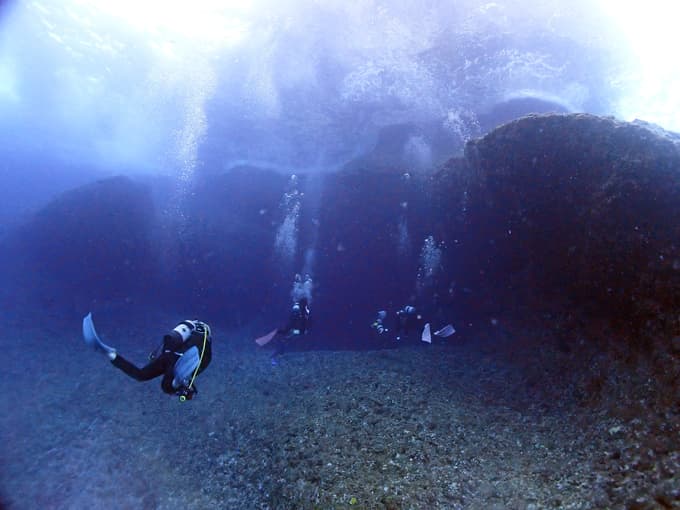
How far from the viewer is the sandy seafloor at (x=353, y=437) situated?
513 centimetres

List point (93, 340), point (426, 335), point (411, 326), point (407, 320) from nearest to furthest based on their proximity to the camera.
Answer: point (93, 340)
point (426, 335)
point (407, 320)
point (411, 326)

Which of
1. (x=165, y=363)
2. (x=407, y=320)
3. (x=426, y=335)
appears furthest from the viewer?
(x=407, y=320)

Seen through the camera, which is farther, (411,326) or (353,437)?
(411,326)

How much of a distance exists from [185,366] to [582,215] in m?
8.76

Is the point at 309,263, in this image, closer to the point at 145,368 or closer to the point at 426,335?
the point at 426,335

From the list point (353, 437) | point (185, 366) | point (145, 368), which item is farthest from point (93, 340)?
point (353, 437)

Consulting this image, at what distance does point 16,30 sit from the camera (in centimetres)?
2647

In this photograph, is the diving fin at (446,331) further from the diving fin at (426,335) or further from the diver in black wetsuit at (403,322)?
the diver in black wetsuit at (403,322)

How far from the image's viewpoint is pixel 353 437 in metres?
7.07

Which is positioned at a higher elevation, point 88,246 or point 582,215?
point 582,215

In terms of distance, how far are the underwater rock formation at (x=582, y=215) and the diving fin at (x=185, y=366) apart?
7866 mm

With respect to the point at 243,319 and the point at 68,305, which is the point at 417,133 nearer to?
the point at 243,319

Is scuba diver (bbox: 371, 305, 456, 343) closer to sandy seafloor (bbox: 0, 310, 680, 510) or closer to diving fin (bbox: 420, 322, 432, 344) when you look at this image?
diving fin (bbox: 420, 322, 432, 344)

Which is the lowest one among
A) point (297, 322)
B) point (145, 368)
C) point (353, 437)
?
point (353, 437)
